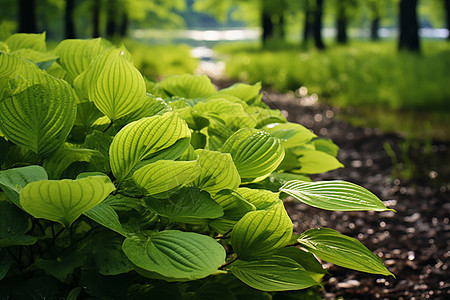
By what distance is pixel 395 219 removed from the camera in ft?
12.4

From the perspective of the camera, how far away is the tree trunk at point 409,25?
14273mm

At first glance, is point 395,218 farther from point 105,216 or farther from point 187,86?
point 105,216

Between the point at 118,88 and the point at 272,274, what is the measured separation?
0.60m

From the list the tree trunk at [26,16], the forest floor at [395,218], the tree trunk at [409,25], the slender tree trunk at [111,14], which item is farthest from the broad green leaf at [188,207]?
the slender tree trunk at [111,14]

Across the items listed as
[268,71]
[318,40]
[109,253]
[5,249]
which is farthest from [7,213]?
[318,40]

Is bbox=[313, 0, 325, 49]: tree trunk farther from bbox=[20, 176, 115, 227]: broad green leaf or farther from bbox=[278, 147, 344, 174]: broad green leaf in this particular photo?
bbox=[20, 176, 115, 227]: broad green leaf

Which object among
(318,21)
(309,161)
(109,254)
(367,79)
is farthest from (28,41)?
(318,21)

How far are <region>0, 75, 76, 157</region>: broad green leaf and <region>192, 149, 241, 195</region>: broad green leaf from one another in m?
0.34

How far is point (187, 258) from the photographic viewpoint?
85 cm

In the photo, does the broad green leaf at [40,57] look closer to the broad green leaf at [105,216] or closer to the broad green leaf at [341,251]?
the broad green leaf at [105,216]

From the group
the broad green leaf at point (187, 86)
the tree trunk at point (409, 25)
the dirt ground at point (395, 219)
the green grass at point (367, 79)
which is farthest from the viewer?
the tree trunk at point (409, 25)

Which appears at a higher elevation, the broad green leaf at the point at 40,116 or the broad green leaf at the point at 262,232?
the broad green leaf at the point at 40,116

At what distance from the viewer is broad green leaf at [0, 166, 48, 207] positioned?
0.84 meters

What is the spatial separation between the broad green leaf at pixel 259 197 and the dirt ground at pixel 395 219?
4.94ft
